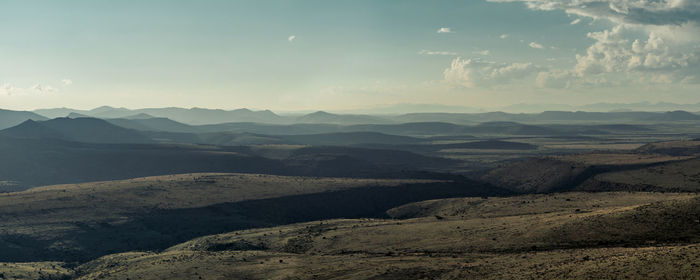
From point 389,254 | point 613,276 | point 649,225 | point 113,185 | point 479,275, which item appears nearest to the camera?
point 613,276

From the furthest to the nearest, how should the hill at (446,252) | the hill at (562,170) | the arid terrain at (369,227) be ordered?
1. the hill at (562,170)
2. the arid terrain at (369,227)
3. the hill at (446,252)

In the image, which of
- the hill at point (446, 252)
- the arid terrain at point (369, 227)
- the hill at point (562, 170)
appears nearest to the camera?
the hill at point (446, 252)

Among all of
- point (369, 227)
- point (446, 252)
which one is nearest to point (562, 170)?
point (369, 227)

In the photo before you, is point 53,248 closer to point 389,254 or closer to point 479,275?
point 389,254

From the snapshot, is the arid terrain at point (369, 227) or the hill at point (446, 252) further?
the arid terrain at point (369, 227)

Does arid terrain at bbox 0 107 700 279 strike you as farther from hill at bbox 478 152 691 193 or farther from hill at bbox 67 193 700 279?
hill at bbox 478 152 691 193

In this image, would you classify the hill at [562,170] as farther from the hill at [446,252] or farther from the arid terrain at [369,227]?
the hill at [446,252]

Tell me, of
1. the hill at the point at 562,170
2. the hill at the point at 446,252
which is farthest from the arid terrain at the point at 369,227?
the hill at the point at 562,170

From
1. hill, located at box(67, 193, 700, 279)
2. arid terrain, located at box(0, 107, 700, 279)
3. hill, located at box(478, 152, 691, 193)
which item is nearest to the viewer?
hill, located at box(67, 193, 700, 279)

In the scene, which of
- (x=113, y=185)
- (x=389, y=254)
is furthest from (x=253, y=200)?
(x=389, y=254)

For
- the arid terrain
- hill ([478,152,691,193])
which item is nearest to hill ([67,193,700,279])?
the arid terrain

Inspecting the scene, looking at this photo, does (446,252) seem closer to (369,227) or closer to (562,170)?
(369,227)
